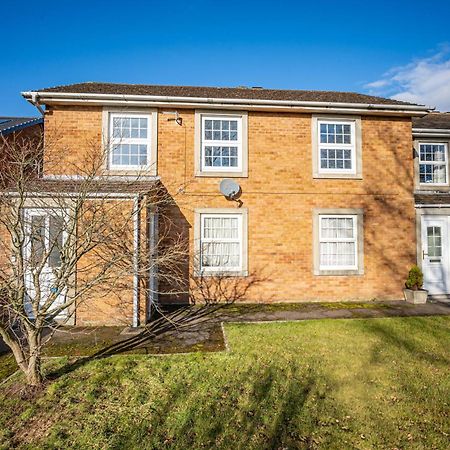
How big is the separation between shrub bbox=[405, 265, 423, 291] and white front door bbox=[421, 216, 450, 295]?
0.93 m

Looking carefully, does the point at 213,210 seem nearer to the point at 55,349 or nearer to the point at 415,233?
the point at 55,349

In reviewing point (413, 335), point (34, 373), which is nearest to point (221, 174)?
point (413, 335)

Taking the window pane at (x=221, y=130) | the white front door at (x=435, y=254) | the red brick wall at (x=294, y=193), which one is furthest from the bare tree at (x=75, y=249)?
the white front door at (x=435, y=254)

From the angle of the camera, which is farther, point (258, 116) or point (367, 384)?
point (258, 116)

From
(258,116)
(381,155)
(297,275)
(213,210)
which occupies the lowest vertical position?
(297,275)

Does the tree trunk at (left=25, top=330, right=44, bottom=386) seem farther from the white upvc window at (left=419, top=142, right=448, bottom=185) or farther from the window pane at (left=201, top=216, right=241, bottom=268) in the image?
the white upvc window at (left=419, top=142, right=448, bottom=185)

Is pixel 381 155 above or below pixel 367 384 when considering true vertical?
above

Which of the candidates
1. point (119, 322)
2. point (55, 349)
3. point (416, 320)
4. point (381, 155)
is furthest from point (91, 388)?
point (381, 155)

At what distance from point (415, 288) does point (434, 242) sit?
202 cm

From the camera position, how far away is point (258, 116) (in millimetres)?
9695

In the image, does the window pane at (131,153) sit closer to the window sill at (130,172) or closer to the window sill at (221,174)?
the window sill at (130,172)

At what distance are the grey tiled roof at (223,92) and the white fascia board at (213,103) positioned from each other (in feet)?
1.12

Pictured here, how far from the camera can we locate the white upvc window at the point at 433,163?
11.1 m

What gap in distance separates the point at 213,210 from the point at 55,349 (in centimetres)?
545
